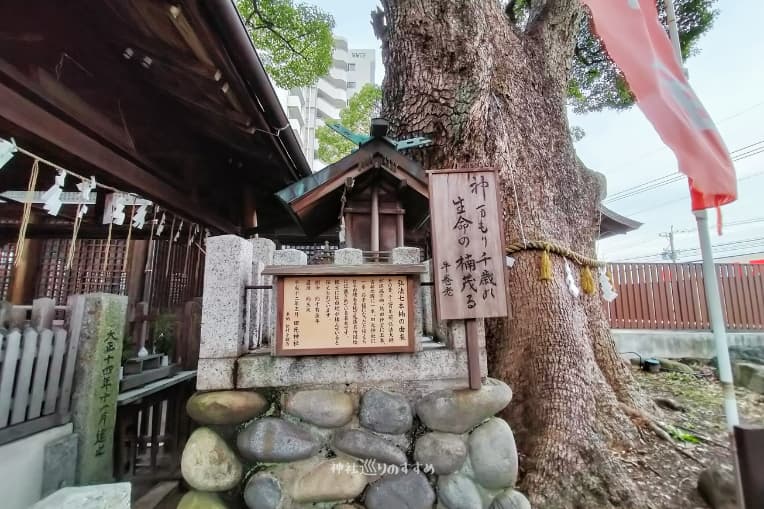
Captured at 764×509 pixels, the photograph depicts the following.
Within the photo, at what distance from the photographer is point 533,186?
16.0 ft

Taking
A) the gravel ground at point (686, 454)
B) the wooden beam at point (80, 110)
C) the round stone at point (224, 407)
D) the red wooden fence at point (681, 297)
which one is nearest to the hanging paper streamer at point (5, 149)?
the wooden beam at point (80, 110)

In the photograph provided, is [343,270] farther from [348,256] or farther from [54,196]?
[54,196]

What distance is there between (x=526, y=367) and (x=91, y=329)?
14.6 feet

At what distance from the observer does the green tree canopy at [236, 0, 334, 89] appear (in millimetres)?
9914

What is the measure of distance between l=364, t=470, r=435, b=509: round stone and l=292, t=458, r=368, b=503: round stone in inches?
4.2

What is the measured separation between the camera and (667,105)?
2670 millimetres

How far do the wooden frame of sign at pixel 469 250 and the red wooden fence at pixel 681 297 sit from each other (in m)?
10.2

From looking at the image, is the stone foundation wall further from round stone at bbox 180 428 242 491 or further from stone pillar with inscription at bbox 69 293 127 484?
stone pillar with inscription at bbox 69 293 127 484

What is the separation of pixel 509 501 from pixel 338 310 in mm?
1909

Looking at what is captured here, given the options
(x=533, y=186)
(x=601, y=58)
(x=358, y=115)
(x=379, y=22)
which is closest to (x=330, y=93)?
(x=358, y=115)

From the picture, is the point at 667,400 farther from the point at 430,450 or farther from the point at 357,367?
the point at 357,367

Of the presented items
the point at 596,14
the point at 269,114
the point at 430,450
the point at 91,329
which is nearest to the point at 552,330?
the point at 430,450

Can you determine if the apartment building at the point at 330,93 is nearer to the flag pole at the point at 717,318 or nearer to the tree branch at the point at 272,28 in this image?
the tree branch at the point at 272,28

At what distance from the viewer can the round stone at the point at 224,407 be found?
8.20 ft
